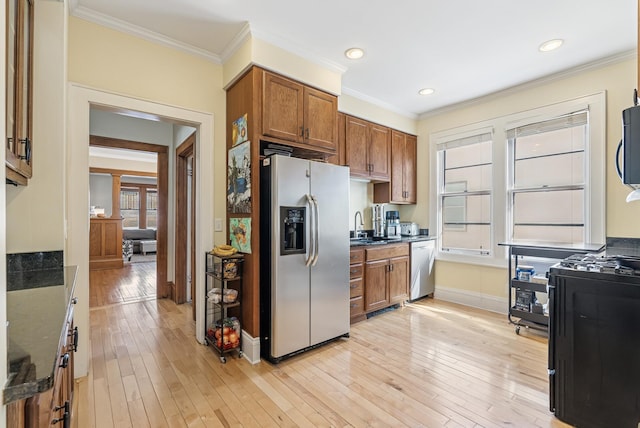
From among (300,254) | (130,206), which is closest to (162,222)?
(300,254)

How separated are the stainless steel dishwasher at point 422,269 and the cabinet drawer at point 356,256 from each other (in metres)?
1.01

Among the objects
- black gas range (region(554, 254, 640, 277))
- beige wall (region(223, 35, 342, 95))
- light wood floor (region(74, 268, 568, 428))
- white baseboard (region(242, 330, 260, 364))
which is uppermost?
beige wall (region(223, 35, 342, 95))

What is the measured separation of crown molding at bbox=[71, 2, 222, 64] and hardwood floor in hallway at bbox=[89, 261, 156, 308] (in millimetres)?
3384

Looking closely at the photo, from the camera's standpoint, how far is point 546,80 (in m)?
3.38

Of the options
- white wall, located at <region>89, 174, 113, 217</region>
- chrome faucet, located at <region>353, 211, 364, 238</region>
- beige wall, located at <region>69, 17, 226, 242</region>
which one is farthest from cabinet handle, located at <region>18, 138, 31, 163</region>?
white wall, located at <region>89, 174, 113, 217</region>

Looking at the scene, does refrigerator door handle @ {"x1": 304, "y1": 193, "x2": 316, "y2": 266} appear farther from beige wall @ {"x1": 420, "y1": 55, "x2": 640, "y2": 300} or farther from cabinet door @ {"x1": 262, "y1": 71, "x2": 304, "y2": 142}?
beige wall @ {"x1": 420, "y1": 55, "x2": 640, "y2": 300}

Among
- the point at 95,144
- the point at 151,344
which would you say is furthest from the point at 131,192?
the point at 151,344

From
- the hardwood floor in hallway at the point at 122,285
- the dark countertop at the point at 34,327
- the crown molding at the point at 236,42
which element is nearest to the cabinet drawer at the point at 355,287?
the dark countertop at the point at 34,327

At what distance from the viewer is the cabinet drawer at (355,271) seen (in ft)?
11.1

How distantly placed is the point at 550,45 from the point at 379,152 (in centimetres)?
199

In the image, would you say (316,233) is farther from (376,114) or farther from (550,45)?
(550,45)

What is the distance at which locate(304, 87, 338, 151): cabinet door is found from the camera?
2.89m

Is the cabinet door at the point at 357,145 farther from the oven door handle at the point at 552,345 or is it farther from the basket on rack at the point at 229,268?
the oven door handle at the point at 552,345

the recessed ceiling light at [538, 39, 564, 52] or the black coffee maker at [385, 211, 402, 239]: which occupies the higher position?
the recessed ceiling light at [538, 39, 564, 52]
